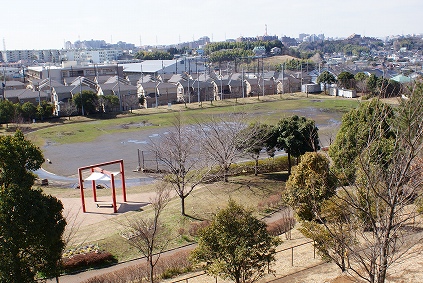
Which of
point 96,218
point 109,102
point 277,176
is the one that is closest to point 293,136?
point 277,176

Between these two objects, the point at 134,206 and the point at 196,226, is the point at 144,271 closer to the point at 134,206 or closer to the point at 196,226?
the point at 196,226

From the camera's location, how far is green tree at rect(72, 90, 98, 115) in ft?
156

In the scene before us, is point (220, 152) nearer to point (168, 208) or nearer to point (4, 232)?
point (168, 208)

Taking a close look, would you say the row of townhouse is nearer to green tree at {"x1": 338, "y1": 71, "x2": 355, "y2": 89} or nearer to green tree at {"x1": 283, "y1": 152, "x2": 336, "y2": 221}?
green tree at {"x1": 338, "y1": 71, "x2": 355, "y2": 89}

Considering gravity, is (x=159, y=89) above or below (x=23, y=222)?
above

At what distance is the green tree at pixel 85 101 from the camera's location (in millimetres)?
47438

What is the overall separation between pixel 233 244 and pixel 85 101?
41438 mm

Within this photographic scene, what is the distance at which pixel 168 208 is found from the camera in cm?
1945

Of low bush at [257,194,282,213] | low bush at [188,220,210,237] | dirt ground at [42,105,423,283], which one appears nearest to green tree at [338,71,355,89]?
dirt ground at [42,105,423,283]

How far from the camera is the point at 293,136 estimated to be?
22.0 meters

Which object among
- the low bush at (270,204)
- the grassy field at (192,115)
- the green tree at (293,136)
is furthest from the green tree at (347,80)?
the low bush at (270,204)

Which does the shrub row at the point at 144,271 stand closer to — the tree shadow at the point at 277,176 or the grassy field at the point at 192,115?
the tree shadow at the point at 277,176

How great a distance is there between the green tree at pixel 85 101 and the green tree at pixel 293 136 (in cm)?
3088

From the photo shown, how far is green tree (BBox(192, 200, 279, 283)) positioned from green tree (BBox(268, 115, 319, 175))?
12433mm
